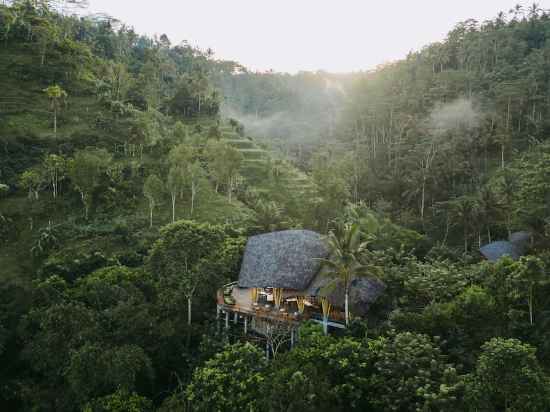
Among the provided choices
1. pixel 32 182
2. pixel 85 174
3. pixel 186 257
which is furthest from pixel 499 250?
pixel 32 182

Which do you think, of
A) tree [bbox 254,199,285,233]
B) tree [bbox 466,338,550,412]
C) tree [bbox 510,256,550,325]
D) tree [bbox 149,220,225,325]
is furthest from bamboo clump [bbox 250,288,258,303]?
tree [bbox 510,256,550,325]

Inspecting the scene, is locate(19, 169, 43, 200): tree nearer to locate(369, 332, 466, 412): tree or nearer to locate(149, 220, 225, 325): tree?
locate(149, 220, 225, 325): tree

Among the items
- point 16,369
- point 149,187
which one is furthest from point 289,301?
point 149,187

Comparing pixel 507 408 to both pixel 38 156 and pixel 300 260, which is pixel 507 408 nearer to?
pixel 300 260

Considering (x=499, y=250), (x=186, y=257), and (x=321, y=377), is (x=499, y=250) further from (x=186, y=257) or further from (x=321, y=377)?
(x=186, y=257)

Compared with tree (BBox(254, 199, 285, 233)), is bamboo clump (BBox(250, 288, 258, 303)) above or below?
below

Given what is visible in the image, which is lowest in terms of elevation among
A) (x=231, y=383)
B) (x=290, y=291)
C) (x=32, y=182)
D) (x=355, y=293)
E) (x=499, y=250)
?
(x=231, y=383)
